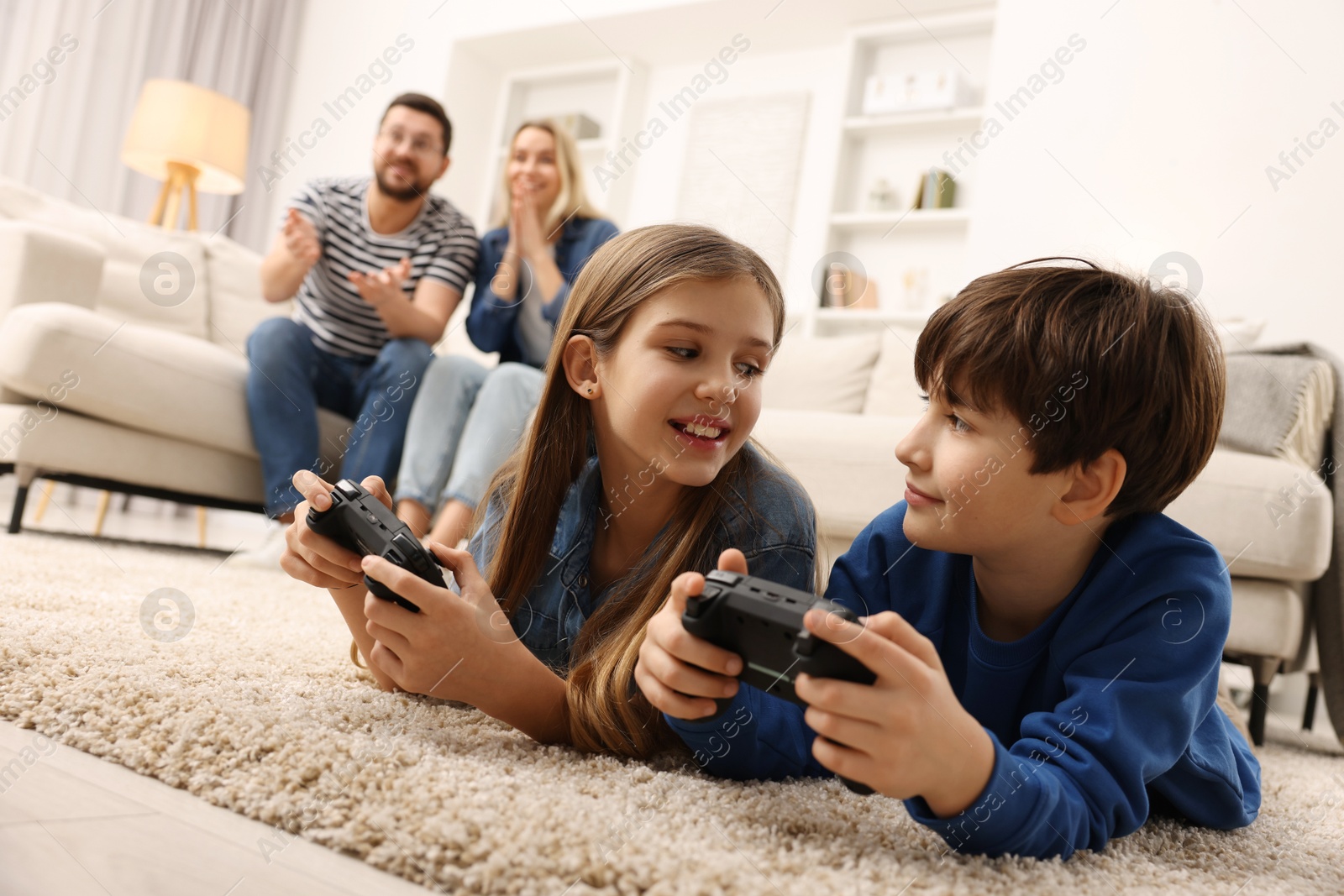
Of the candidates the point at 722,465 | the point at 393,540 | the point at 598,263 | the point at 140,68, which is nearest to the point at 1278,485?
the point at 722,465

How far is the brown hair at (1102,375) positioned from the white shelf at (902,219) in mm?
2675

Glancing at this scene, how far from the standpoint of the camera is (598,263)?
1012 millimetres

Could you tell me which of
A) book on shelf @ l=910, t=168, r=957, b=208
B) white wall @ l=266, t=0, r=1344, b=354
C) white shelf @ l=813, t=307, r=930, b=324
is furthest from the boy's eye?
book on shelf @ l=910, t=168, r=957, b=208

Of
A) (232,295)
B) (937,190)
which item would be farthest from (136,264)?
(937,190)

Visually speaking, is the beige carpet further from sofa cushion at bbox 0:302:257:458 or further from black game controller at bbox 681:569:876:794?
sofa cushion at bbox 0:302:257:458

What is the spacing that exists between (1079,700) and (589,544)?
1.62ft

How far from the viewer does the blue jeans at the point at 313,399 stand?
1935 millimetres

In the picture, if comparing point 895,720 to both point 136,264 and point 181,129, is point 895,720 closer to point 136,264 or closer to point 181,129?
point 136,264

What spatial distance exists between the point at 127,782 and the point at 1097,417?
2.43 ft

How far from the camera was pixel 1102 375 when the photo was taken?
754 mm

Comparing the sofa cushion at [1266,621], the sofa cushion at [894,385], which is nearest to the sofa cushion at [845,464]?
the sofa cushion at [894,385]

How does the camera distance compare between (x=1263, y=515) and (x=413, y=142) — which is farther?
(x=413, y=142)

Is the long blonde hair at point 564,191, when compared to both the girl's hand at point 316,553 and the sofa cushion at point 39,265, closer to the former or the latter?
the sofa cushion at point 39,265

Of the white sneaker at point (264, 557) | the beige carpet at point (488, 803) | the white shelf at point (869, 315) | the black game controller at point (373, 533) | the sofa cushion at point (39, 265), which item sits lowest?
the white sneaker at point (264, 557)
